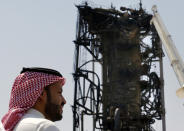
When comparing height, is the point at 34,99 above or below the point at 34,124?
above

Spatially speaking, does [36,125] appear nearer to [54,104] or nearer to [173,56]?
[54,104]

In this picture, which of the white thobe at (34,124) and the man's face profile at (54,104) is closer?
the white thobe at (34,124)

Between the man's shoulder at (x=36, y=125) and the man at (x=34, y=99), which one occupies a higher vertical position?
the man at (x=34, y=99)

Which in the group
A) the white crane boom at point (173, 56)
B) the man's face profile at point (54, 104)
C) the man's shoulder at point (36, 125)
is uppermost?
the white crane boom at point (173, 56)

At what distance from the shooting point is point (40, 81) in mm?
3588

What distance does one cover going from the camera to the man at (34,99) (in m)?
3.39

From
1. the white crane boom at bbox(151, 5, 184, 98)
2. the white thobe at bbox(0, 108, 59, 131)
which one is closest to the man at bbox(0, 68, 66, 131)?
the white thobe at bbox(0, 108, 59, 131)

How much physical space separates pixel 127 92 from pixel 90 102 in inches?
194

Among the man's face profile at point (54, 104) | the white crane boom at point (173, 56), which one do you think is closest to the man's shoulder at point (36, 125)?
the man's face profile at point (54, 104)

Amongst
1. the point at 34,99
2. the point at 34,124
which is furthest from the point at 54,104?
the point at 34,124

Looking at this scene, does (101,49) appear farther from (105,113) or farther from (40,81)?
(40,81)

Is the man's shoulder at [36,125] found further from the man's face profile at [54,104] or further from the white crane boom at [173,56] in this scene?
the white crane boom at [173,56]

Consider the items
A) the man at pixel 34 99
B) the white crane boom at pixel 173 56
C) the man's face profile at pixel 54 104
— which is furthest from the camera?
the white crane boom at pixel 173 56

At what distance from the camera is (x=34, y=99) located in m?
3.47
